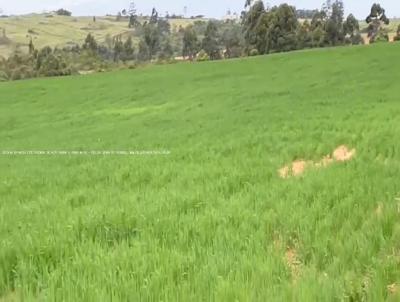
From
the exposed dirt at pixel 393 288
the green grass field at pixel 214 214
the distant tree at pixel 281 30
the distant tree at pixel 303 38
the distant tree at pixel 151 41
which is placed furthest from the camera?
the distant tree at pixel 151 41

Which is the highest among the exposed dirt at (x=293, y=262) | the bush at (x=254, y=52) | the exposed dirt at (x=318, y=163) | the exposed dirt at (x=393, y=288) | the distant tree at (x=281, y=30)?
the distant tree at (x=281, y=30)

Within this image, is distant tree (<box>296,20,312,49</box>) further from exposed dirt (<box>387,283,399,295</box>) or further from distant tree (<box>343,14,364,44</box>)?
exposed dirt (<box>387,283,399,295</box>)

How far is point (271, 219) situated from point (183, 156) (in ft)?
21.3

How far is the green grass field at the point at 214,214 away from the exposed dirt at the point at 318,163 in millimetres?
209

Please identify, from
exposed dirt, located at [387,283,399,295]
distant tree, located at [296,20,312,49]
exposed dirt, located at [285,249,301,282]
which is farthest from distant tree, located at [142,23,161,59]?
exposed dirt, located at [387,283,399,295]

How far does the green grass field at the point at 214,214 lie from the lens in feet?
13.8

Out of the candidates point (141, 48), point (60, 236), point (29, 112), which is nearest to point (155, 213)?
point (60, 236)

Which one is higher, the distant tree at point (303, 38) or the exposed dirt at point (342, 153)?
the distant tree at point (303, 38)

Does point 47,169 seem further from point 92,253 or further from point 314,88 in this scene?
point 314,88

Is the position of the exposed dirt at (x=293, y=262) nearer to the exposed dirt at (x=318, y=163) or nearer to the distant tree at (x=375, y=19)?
the exposed dirt at (x=318, y=163)

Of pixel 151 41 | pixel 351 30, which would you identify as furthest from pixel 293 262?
pixel 151 41

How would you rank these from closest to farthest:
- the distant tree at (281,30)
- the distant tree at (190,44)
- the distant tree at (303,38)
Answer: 1. the distant tree at (303,38)
2. the distant tree at (281,30)
3. the distant tree at (190,44)

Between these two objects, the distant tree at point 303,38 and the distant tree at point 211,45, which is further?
the distant tree at point 211,45

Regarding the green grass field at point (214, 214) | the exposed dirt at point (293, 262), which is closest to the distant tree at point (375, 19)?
the green grass field at point (214, 214)
